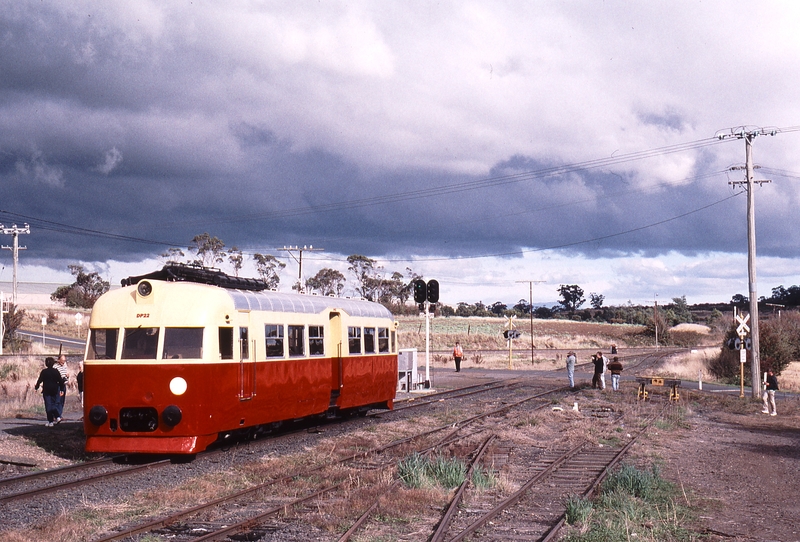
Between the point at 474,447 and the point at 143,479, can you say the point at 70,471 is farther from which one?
the point at 474,447

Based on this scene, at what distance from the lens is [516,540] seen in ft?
29.7

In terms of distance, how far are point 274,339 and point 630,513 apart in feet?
27.3

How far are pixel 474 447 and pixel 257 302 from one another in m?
5.17

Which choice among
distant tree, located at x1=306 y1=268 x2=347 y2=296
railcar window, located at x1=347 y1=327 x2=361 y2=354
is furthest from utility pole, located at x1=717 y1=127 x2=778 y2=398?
distant tree, located at x1=306 y1=268 x2=347 y2=296

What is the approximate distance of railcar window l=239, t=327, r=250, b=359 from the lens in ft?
49.4

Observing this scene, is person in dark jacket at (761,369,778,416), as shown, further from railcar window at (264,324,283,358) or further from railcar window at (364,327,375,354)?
railcar window at (264,324,283,358)

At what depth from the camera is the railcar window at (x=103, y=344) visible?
14.3 metres

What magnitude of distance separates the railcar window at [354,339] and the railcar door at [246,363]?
4.76m

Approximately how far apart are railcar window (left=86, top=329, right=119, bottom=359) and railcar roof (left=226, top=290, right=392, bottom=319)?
83.9 inches

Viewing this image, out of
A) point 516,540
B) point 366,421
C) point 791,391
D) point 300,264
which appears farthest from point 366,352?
point 300,264

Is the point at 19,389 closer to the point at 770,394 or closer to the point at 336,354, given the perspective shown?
the point at 336,354

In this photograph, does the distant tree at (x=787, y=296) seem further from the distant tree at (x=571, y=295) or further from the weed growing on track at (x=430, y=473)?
the weed growing on track at (x=430, y=473)

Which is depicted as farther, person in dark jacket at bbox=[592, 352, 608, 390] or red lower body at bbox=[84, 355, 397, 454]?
person in dark jacket at bbox=[592, 352, 608, 390]

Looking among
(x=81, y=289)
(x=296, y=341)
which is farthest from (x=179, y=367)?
(x=81, y=289)
